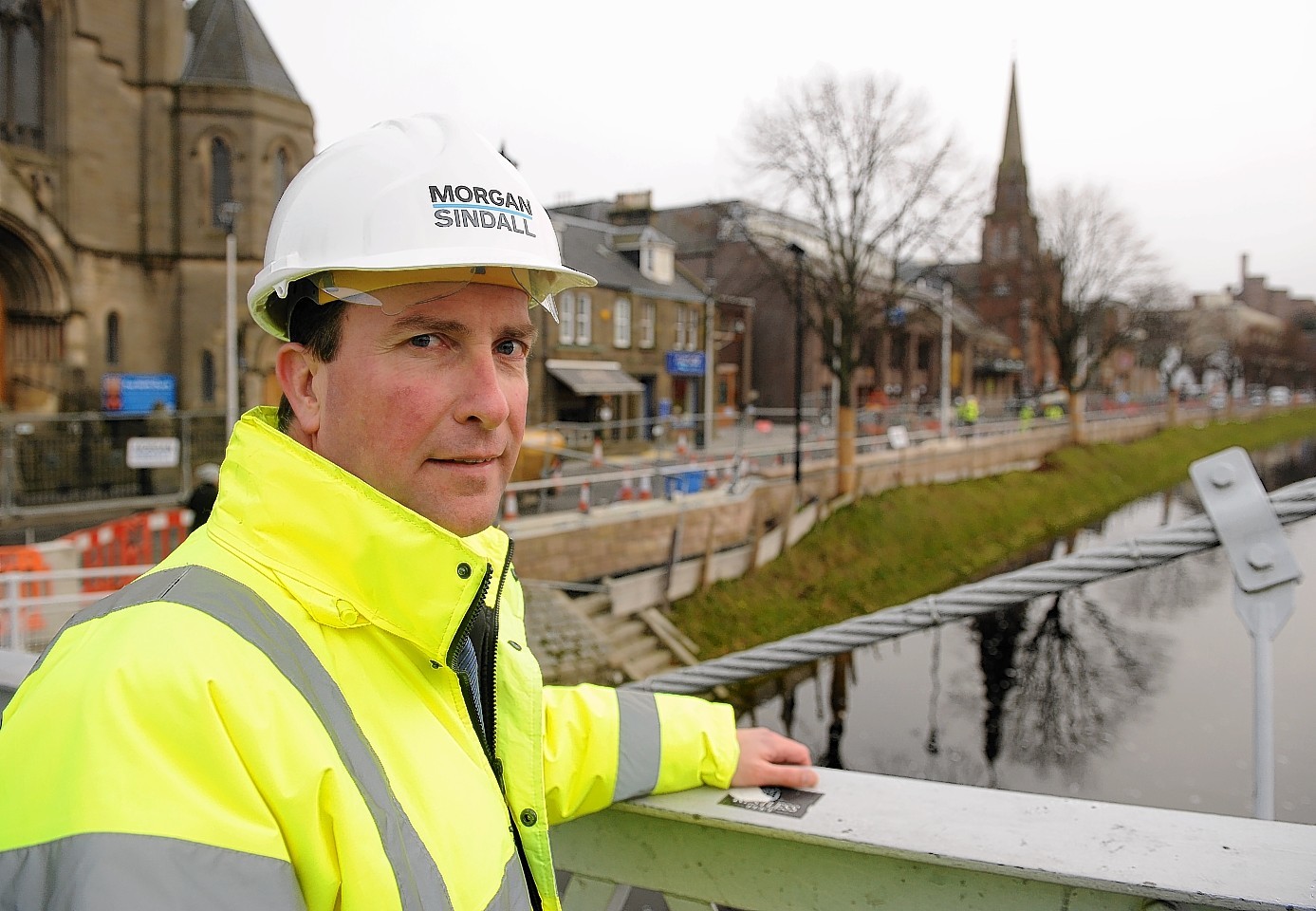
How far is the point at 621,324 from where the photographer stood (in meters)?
29.3

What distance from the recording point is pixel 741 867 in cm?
175

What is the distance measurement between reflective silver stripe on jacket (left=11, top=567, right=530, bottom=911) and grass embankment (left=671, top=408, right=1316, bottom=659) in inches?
547

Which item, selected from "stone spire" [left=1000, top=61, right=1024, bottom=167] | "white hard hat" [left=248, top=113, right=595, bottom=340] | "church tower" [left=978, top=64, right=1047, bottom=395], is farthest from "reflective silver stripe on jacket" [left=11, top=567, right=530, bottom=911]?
"stone spire" [left=1000, top=61, right=1024, bottom=167]

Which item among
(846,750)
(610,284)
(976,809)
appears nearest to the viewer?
(976,809)

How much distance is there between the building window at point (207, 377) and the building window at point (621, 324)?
39.7ft

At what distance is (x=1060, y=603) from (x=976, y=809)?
19349 millimetres

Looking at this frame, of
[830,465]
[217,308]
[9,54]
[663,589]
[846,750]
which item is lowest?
[846,750]

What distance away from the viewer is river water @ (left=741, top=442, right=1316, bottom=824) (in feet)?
37.6

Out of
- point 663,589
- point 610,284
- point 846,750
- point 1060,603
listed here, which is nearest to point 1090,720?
point 846,750

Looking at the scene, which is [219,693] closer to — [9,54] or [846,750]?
[846,750]

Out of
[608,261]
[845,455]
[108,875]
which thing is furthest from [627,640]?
[608,261]

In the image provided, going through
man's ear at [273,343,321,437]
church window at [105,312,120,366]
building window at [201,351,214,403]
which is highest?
church window at [105,312,120,366]

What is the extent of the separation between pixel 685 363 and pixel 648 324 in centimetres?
226

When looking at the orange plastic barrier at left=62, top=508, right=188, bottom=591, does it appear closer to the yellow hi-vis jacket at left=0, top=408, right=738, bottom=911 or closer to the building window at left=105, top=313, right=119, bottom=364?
the building window at left=105, top=313, right=119, bottom=364
